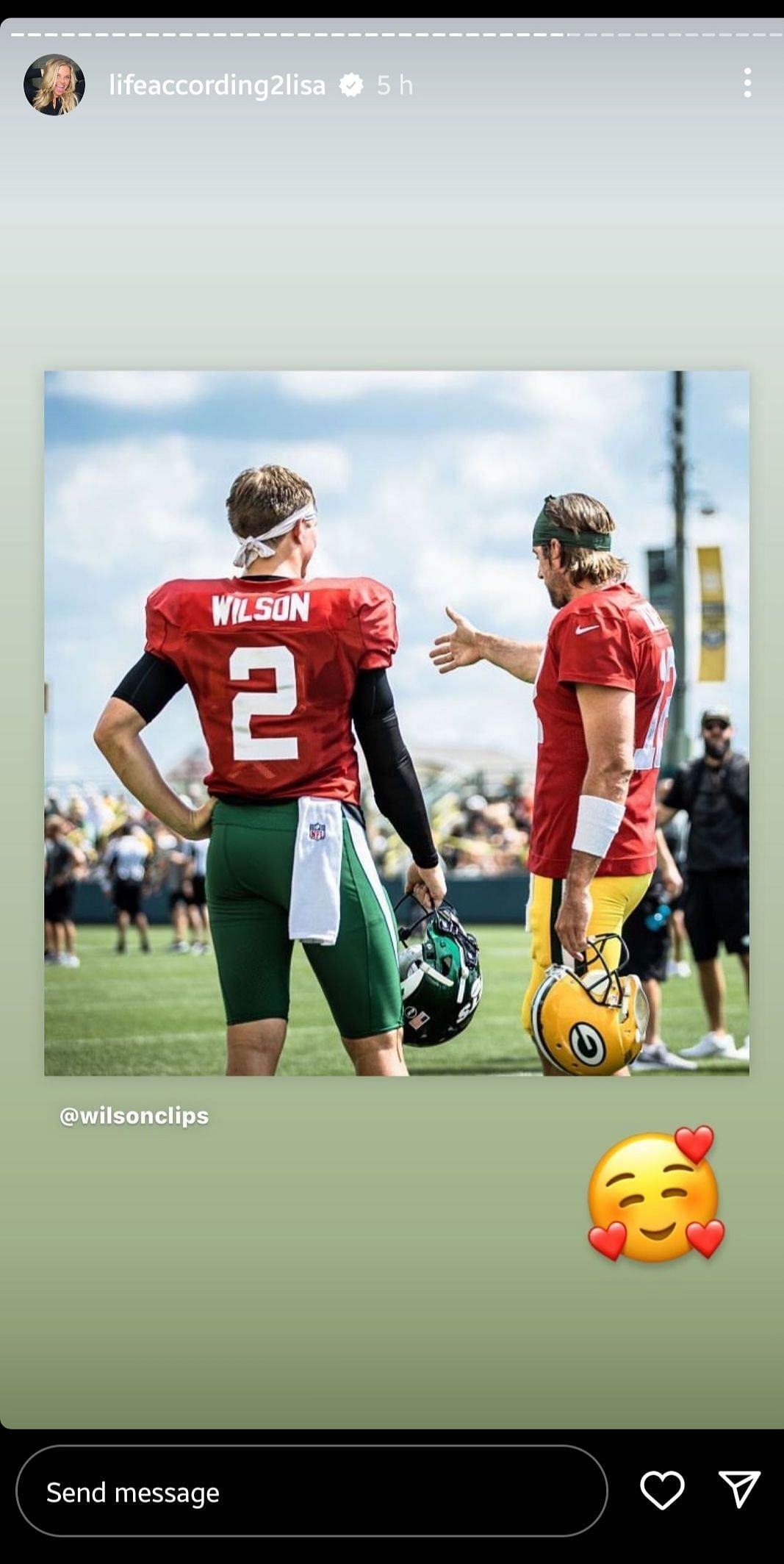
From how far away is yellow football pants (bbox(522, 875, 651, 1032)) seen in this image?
3.29m

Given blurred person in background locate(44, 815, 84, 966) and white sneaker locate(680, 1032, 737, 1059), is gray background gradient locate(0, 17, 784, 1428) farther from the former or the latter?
blurred person in background locate(44, 815, 84, 966)

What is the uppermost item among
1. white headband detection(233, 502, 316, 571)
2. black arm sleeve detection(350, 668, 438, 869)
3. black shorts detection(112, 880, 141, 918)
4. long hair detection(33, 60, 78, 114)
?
long hair detection(33, 60, 78, 114)

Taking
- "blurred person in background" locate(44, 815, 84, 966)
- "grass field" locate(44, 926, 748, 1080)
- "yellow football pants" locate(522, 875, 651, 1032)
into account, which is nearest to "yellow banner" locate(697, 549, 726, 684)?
"yellow football pants" locate(522, 875, 651, 1032)

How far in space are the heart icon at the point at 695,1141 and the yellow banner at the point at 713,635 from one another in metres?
1.67

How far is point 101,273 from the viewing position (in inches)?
96.9

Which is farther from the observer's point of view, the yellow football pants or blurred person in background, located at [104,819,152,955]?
blurred person in background, located at [104,819,152,955]

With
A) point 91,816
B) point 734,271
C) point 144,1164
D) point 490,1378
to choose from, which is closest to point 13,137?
point 734,271

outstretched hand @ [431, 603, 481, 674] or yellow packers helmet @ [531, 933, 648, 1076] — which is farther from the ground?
outstretched hand @ [431, 603, 481, 674]

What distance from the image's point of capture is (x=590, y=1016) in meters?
2.94

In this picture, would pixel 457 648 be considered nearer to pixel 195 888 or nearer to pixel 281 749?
pixel 281 749

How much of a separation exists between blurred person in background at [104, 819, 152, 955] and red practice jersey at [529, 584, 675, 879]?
40.7 feet

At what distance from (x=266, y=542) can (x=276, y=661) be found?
0.23 meters

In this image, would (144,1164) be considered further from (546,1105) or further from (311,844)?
(311,844)

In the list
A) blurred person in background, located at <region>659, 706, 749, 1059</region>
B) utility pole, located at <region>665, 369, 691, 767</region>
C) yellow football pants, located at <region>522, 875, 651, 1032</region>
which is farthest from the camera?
utility pole, located at <region>665, 369, 691, 767</region>
